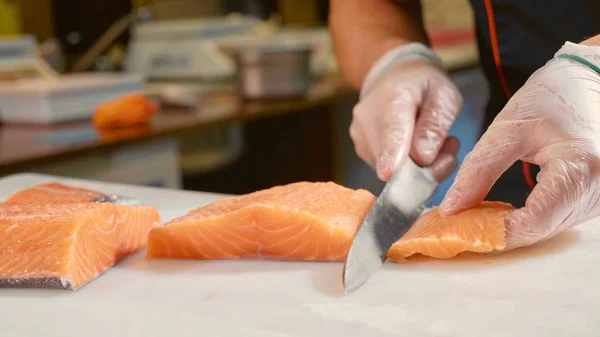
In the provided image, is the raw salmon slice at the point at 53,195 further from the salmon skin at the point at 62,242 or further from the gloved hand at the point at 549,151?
the gloved hand at the point at 549,151

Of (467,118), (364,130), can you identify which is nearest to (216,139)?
(467,118)

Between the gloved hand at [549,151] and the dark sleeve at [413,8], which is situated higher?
the dark sleeve at [413,8]

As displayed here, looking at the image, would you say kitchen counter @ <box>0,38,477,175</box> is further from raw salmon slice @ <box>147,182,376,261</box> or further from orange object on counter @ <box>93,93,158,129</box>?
raw salmon slice @ <box>147,182,376,261</box>

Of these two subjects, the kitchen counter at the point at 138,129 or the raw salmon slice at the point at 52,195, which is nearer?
the raw salmon slice at the point at 52,195

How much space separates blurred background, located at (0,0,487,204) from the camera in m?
3.38

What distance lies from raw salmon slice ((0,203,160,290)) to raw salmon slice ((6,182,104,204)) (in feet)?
0.61

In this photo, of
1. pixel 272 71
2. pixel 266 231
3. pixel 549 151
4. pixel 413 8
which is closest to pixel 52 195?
pixel 266 231

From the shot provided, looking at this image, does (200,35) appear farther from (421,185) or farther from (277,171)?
(421,185)

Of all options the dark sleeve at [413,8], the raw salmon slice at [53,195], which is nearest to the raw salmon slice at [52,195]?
the raw salmon slice at [53,195]

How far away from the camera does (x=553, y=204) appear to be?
1301 mm

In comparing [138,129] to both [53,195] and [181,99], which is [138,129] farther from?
[53,195]

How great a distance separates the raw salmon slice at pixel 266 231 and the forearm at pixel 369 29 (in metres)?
0.88

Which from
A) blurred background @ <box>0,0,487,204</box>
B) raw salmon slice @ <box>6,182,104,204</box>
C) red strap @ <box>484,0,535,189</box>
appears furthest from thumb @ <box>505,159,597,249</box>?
blurred background @ <box>0,0,487,204</box>

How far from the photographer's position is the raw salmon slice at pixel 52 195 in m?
1.72
